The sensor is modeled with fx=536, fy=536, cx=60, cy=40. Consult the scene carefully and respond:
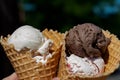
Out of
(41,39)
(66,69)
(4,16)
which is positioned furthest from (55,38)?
(4,16)

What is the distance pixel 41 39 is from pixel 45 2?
19.7 ft

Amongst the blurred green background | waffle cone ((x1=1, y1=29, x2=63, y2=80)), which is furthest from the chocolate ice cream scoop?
the blurred green background

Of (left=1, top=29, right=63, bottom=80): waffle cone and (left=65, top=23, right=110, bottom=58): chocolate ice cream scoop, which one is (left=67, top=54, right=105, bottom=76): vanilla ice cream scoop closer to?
(left=65, top=23, right=110, bottom=58): chocolate ice cream scoop

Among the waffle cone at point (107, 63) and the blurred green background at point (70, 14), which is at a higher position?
the blurred green background at point (70, 14)

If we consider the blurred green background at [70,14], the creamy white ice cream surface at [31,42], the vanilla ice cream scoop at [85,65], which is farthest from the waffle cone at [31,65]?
the blurred green background at [70,14]

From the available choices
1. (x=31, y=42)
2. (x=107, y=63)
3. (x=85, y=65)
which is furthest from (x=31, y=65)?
(x=107, y=63)

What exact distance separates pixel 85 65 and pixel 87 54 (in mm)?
82

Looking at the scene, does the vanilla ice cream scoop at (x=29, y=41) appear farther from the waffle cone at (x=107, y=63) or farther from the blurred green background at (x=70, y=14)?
the blurred green background at (x=70, y=14)

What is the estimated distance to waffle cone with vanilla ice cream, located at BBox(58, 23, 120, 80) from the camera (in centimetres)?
303

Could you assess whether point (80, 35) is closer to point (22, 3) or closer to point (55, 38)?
point (55, 38)

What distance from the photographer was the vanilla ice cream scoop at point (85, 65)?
119 inches

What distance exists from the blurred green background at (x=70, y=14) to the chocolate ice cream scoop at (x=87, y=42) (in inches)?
208

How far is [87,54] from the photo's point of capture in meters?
3.09

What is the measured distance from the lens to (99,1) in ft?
30.3
